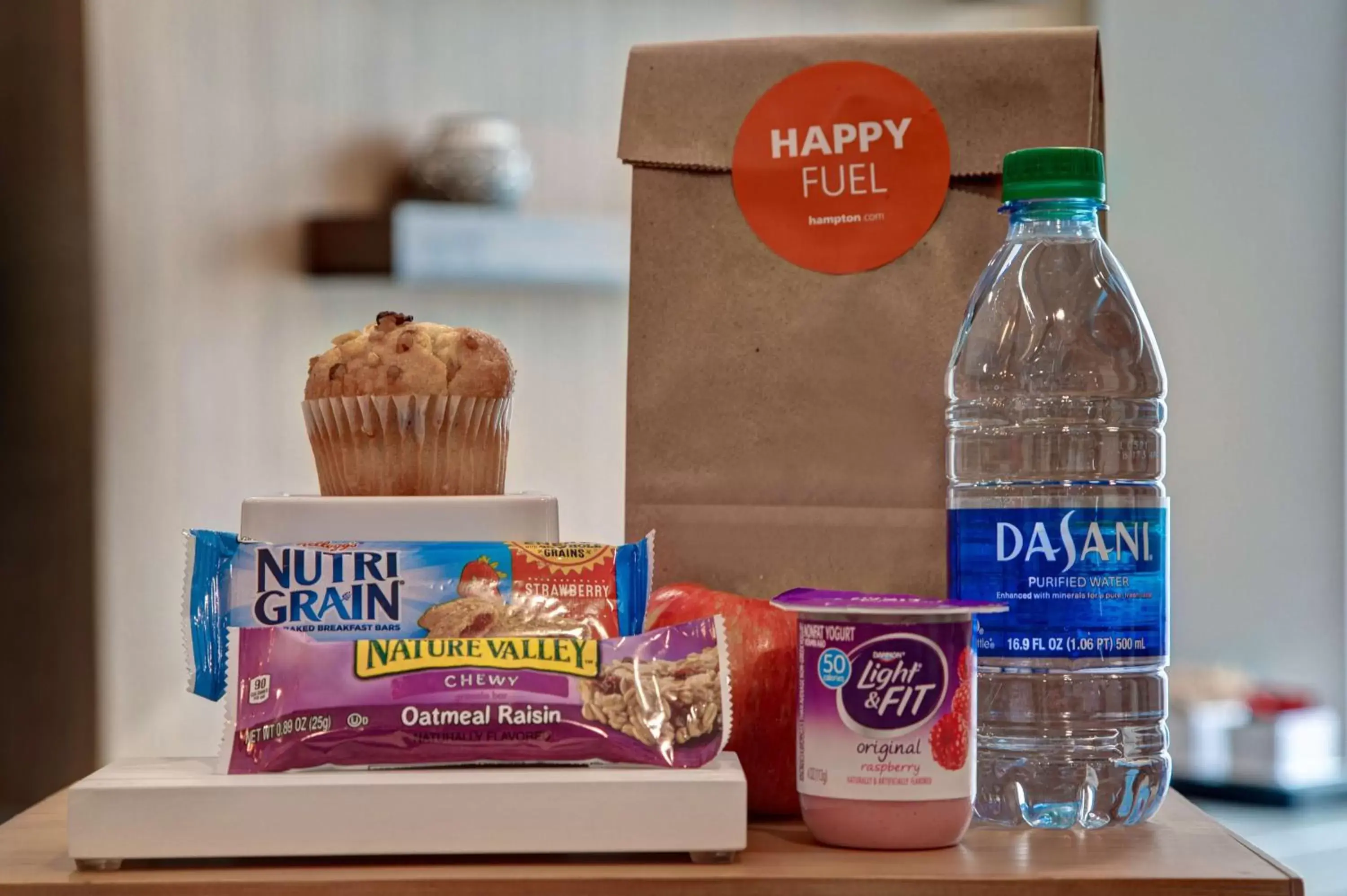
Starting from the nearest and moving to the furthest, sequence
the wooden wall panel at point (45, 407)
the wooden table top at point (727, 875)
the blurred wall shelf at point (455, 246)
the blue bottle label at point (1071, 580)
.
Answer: the wooden table top at point (727, 875) → the blue bottle label at point (1071, 580) → the wooden wall panel at point (45, 407) → the blurred wall shelf at point (455, 246)

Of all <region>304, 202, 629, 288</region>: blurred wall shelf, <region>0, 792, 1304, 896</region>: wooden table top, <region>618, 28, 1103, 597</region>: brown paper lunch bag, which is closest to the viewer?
<region>0, 792, 1304, 896</region>: wooden table top

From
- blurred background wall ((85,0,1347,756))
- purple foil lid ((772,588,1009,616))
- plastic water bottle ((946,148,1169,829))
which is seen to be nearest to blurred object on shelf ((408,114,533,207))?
blurred background wall ((85,0,1347,756))

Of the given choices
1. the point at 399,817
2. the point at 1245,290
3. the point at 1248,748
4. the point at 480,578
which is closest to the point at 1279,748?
the point at 1248,748

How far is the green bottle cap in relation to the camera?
2.60 ft

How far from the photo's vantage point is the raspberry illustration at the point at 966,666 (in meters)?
0.69

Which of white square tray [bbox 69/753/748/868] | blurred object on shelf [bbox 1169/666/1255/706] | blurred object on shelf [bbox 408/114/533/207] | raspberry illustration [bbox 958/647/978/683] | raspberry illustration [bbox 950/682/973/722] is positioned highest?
blurred object on shelf [bbox 408/114/533/207]

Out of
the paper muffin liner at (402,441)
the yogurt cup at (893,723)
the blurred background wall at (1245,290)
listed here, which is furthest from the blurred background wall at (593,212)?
the yogurt cup at (893,723)

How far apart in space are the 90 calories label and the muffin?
42 cm

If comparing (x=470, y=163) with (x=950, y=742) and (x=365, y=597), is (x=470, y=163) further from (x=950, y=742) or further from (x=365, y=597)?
(x=950, y=742)

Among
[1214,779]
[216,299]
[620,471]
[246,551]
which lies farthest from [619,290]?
[246,551]

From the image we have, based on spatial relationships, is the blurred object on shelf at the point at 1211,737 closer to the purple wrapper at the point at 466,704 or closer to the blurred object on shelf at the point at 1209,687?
the blurred object on shelf at the point at 1209,687

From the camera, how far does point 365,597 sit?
0.77 m

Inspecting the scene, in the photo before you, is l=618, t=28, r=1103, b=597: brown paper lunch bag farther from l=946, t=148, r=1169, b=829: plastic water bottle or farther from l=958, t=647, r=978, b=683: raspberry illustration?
l=958, t=647, r=978, b=683: raspberry illustration

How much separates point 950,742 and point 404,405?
0.49 meters
